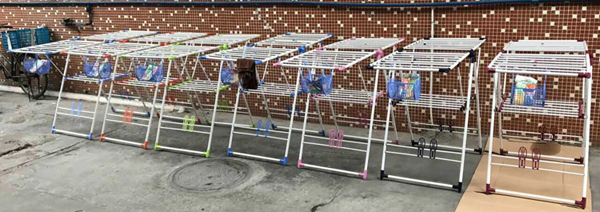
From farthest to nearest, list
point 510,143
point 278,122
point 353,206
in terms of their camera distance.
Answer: point 278,122 → point 510,143 → point 353,206

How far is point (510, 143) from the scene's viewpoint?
16.2 ft

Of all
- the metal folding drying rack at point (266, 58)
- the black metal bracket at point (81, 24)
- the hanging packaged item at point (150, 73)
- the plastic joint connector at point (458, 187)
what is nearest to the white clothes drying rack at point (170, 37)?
the hanging packaged item at point (150, 73)

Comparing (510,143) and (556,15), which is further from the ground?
(556,15)

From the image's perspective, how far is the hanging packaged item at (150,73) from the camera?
5227mm

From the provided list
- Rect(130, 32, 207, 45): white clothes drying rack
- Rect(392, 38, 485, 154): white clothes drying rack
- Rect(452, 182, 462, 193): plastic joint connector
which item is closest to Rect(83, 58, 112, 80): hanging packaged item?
Rect(130, 32, 207, 45): white clothes drying rack

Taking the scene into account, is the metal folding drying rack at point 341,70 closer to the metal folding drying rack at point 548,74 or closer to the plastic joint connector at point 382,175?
the plastic joint connector at point 382,175

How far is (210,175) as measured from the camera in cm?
447

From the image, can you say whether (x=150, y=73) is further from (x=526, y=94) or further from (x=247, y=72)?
Answer: (x=526, y=94)

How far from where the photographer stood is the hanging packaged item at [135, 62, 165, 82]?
523 centimetres

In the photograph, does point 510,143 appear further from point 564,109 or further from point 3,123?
point 3,123

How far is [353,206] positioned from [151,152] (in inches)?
93.2

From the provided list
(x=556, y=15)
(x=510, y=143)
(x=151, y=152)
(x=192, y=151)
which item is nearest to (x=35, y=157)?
(x=151, y=152)

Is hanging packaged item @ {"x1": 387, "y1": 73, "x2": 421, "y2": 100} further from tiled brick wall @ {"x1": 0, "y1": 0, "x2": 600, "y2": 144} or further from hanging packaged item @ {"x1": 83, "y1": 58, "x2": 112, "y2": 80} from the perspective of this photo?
hanging packaged item @ {"x1": 83, "y1": 58, "x2": 112, "y2": 80}

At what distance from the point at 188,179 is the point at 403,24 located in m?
2.61
